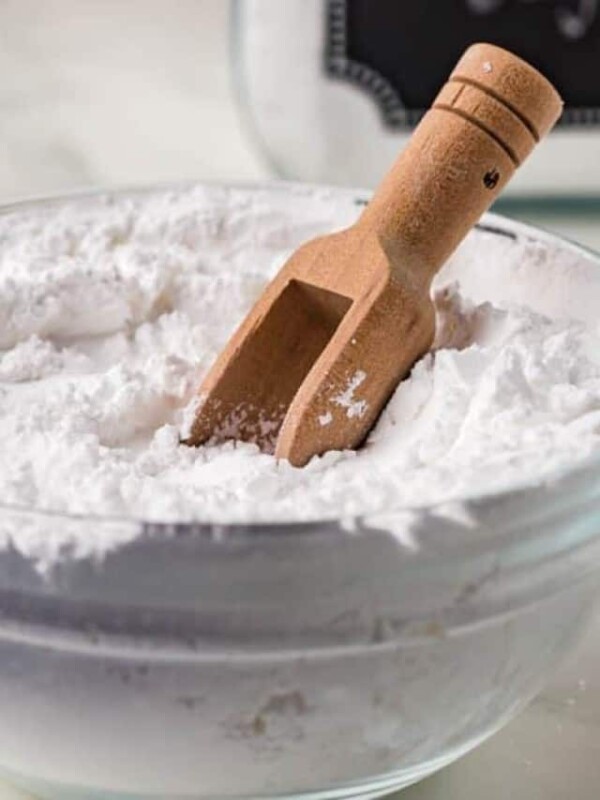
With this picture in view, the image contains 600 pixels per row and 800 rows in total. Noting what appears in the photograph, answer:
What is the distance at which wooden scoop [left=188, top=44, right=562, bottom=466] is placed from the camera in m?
0.58

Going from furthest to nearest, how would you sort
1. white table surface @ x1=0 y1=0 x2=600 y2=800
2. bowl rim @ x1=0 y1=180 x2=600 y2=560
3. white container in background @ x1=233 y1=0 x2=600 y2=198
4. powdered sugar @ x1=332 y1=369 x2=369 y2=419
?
white table surface @ x1=0 y1=0 x2=600 y2=800 < white container in background @ x1=233 y1=0 x2=600 y2=198 < powdered sugar @ x1=332 y1=369 x2=369 y2=419 < bowl rim @ x1=0 y1=180 x2=600 y2=560

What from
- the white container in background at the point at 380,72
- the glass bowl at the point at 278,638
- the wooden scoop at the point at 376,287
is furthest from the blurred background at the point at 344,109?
the glass bowl at the point at 278,638

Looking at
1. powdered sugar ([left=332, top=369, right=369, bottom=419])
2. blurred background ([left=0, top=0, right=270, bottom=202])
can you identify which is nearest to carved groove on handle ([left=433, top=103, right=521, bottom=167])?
powdered sugar ([left=332, top=369, right=369, bottom=419])

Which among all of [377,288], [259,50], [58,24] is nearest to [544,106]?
[377,288]

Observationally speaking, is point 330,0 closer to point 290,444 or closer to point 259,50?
point 259,50

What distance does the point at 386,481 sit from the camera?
492 millimetres

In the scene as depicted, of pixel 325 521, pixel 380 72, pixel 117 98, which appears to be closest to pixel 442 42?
pixel 380 72

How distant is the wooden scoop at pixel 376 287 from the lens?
1.89 ft

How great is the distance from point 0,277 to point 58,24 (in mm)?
739

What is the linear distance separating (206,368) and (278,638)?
8.5 inches

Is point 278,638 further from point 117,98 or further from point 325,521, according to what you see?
point 117,98

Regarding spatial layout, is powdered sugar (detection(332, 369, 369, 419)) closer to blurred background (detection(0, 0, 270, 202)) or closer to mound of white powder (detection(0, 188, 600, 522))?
mound of white powder (detection(0, 188, 600, 522))

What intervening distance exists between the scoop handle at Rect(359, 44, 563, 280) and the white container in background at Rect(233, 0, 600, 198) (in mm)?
423

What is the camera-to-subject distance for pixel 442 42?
1.05 m
